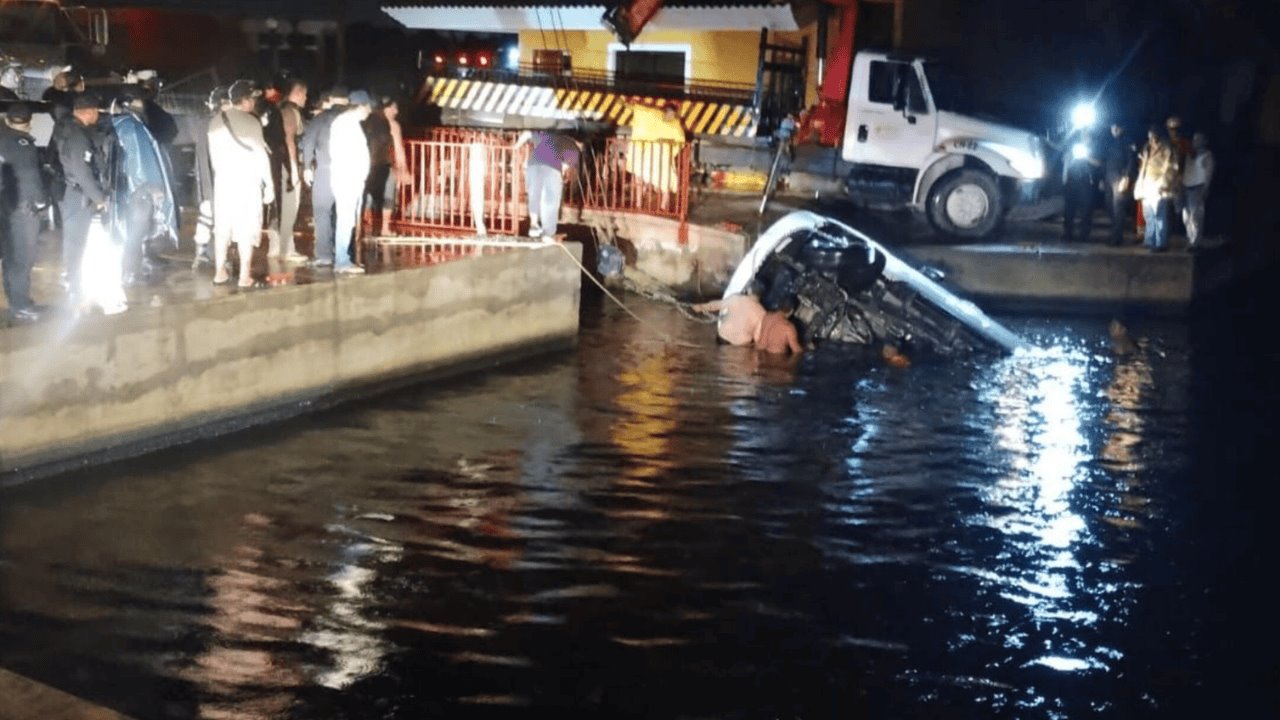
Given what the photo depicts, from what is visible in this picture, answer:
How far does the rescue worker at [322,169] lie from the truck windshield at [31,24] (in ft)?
41.0

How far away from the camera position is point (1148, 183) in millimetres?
19906

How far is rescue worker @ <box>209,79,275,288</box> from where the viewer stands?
485 inches

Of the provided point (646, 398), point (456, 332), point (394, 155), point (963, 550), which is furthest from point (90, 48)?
point (963, 550)

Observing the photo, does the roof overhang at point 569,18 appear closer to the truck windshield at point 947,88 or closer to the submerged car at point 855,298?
the truck windshield at point 947,88

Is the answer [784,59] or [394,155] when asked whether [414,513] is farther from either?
[784,59]

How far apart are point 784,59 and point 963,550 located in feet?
57.0

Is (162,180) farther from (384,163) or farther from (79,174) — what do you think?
(384,163)

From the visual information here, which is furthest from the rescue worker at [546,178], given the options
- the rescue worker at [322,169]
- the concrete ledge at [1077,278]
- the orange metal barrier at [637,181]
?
the concrete ledge at [1077,278]

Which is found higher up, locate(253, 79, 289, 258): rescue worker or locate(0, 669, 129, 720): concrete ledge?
locate(253, 79, 289, 258): rescue worker

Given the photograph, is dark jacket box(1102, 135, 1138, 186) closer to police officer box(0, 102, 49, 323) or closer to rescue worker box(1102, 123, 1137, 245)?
rescue worker box(1102, 123, 1137, 245)

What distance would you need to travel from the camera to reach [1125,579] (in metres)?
9.31

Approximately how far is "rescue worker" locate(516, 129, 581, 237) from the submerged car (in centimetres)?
212

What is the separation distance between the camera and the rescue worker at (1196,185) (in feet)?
66.0

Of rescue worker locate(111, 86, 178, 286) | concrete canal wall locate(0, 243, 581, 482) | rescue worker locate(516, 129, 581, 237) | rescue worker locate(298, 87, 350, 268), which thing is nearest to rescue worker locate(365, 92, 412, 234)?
rescue worker locate(516, 129, 581, 237)
